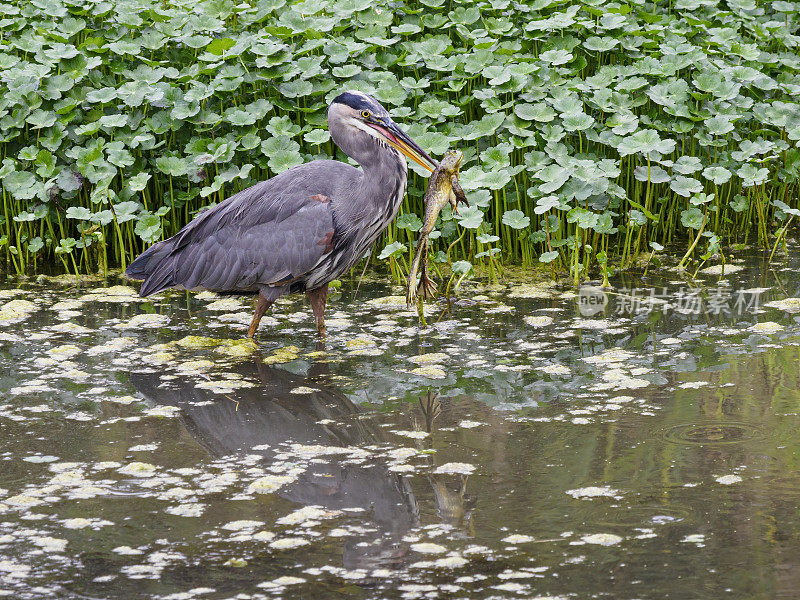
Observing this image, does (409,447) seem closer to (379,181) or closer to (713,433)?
(713,433)

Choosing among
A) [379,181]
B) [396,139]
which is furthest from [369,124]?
[379,181]

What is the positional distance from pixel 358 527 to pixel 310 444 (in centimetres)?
87

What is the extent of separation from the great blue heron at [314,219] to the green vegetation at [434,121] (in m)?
1.19

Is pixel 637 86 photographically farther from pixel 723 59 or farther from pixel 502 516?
pixel 502 516

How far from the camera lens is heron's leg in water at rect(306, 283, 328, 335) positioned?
19.7ft

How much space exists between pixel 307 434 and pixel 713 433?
1.73 m

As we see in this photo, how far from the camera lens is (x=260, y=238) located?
5.88 meters

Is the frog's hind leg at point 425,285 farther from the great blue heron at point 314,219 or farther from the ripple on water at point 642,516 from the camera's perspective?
the ripple on water at point 642,516

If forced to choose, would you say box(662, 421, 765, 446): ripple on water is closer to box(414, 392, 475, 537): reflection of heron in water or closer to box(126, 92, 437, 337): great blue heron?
box(414, 392, 475, 537): reflection of heron in water

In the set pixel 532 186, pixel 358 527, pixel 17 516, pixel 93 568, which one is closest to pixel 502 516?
pixel 358 527

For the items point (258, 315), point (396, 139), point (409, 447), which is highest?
point (396, 139)

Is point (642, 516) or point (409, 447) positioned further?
point (409, 447)

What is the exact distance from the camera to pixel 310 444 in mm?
4469

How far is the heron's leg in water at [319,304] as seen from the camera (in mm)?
6004
